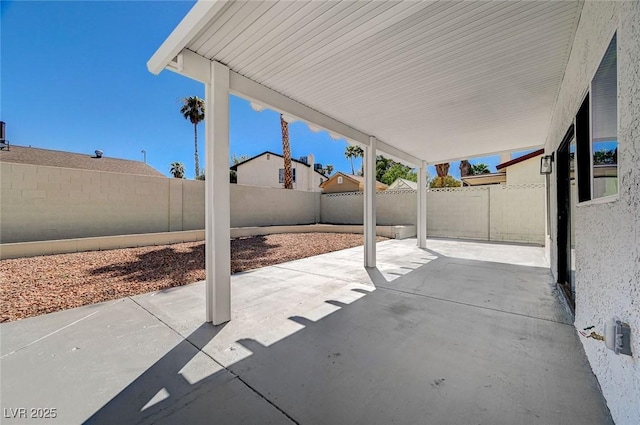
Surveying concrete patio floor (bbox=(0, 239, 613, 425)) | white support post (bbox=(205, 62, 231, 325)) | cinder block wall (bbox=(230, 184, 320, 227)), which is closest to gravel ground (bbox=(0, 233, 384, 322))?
concrete patio floor (bbox=(0, 239, 613, 425))

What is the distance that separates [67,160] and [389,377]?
54.9 feet

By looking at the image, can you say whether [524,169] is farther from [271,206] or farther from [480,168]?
[480,168]

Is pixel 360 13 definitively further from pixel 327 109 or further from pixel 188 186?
pixel 188 186

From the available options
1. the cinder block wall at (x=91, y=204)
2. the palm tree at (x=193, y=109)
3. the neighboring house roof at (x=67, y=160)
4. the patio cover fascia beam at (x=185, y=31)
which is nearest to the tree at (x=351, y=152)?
the palm tree at (x=193, y=109)

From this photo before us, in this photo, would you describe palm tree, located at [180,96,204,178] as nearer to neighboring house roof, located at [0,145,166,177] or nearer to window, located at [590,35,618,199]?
neighboring house roof, located at [0,145,166,177]

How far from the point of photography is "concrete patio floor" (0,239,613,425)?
1.74 metres

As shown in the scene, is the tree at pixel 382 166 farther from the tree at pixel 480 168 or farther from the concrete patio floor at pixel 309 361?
the concrete patio floor at pixel 309 361

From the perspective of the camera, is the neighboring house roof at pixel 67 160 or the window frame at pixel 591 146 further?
the neighboring house roof at pixel 67 160

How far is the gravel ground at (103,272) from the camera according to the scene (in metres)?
3.80

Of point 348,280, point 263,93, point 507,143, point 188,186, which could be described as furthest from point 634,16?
point 188,186

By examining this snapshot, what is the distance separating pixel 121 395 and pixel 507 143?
8.59m

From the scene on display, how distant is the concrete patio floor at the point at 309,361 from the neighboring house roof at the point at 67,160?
12.1m

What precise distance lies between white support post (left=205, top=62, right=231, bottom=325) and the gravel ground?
200 centimetres

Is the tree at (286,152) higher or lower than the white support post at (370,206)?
higher
